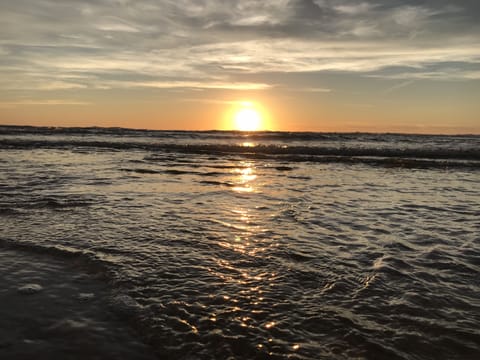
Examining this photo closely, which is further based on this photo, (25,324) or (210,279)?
(210,279)

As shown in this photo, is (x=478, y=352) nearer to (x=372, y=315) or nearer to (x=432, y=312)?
(x=432, y=312)

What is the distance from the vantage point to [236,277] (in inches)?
193

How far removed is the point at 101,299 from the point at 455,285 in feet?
13.7

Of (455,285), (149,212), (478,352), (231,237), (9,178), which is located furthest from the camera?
(9,178)

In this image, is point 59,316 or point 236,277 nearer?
point 59,316

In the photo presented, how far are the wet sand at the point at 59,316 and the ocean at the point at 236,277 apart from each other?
0.05ft

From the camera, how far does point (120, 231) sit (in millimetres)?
6844

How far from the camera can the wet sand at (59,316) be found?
11.0 feet

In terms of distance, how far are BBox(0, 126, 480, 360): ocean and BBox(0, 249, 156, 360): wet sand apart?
2 centimetres

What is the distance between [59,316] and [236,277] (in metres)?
2.03

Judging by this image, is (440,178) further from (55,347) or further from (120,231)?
(55,347)

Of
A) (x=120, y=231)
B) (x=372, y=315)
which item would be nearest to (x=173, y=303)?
(x=372, y=315)

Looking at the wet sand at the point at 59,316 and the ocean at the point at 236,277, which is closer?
the wet sand at the point at 59,316

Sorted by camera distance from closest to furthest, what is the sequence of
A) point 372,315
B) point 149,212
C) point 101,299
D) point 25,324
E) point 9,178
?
1. point 25,324
2. point 372,315
3. point 101,299
4. point 149,212
5. point 9,178
